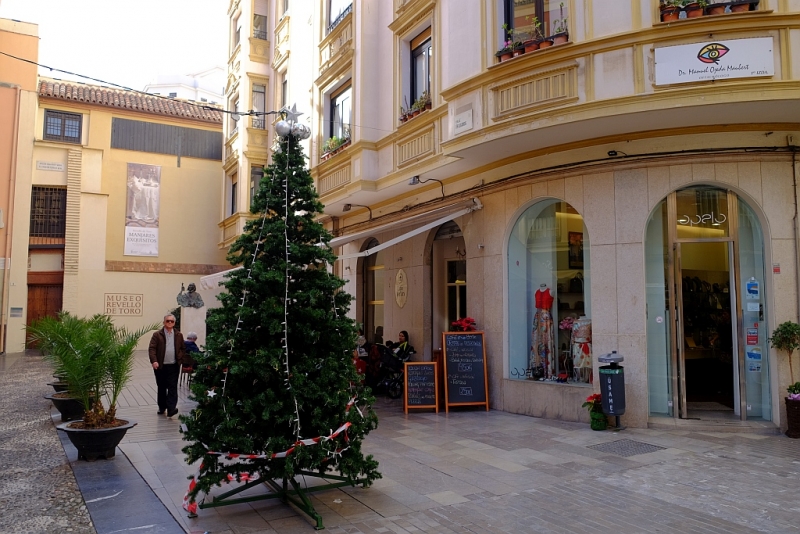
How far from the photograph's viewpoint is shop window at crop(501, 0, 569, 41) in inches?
371

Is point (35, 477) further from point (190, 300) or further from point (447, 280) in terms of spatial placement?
point (190, 300)

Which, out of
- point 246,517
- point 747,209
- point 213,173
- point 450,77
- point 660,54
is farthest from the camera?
point 213,173

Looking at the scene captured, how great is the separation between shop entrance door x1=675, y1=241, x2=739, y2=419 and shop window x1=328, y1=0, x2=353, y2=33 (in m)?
9.87

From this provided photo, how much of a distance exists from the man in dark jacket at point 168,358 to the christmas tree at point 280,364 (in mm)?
5226

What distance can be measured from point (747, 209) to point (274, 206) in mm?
7164

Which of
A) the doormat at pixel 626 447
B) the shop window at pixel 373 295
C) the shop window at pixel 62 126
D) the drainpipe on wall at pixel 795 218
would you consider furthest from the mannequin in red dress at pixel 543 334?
the shop window at pixel 62 126

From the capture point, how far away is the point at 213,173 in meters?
29.5

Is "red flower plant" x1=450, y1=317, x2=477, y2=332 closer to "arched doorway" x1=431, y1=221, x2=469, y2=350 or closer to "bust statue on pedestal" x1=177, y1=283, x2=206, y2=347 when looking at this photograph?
"arched doorway" x1=431, y1=221, x2=469, y2=350

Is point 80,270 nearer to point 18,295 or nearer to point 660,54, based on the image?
→ point 18,295

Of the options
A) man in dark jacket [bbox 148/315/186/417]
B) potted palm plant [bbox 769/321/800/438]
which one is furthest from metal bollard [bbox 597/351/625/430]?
man in dark jacket [bbox 148/315/186/417]

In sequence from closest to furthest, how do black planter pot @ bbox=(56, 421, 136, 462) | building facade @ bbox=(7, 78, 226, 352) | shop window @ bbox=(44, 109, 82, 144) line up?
black planter pot @ bbox=(56, 421, 136, 462) → building facade @ bbox=(7, 78, 226, 352) → shop window @ bbox=(44, 109, 82, 144)

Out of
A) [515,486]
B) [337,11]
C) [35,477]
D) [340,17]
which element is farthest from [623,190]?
[337,11]

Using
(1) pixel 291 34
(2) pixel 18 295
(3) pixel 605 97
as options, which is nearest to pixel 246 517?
(3) pixel 605 97

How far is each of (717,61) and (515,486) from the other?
19.3 feet
